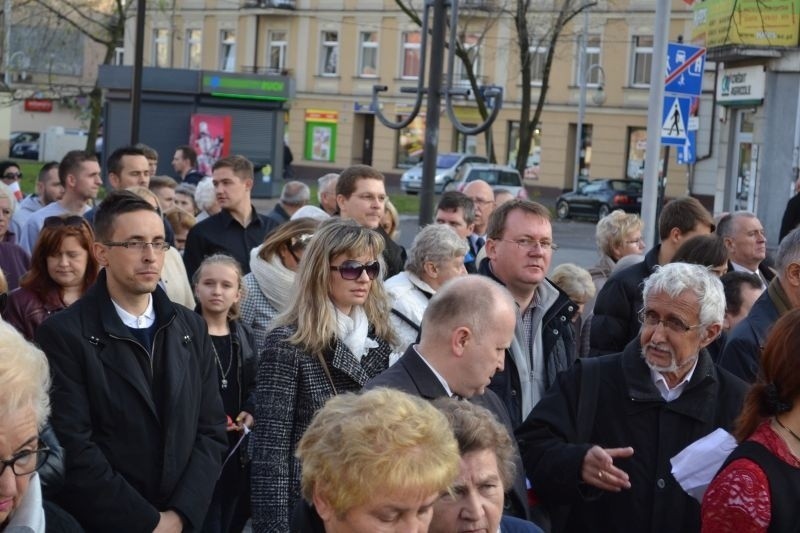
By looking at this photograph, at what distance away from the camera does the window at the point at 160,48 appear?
6625 cm

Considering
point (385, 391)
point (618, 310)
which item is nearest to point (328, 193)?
point (618, 310)

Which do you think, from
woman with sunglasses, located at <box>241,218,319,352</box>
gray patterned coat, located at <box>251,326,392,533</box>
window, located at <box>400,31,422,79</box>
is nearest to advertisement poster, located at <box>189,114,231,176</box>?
window, located at <box>400,31,422,79</box>

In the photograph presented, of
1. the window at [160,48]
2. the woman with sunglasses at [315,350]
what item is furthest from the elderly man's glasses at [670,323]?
the window at [160,48]

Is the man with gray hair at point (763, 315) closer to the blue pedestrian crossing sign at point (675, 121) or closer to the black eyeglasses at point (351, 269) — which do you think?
the black eyeglasses at point (351, 269)

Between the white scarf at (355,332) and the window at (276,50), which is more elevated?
the window at (276,50)

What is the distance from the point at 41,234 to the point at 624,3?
1875 inches

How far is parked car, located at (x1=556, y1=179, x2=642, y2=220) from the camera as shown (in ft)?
142

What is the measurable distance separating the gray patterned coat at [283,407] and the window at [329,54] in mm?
57330

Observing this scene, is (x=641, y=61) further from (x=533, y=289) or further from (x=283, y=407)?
(x=283, y=407)

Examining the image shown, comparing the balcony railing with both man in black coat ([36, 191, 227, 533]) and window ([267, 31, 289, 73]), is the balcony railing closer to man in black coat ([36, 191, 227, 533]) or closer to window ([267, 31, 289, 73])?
window ([267, 31, 289, 73])

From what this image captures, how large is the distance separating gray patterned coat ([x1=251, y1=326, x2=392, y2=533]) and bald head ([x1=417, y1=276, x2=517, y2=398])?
73 cm

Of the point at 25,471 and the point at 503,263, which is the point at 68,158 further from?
the point at 25,471

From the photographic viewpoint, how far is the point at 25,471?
3484 millimetres

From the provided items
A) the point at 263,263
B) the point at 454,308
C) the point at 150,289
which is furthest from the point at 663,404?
the point at 263,263
